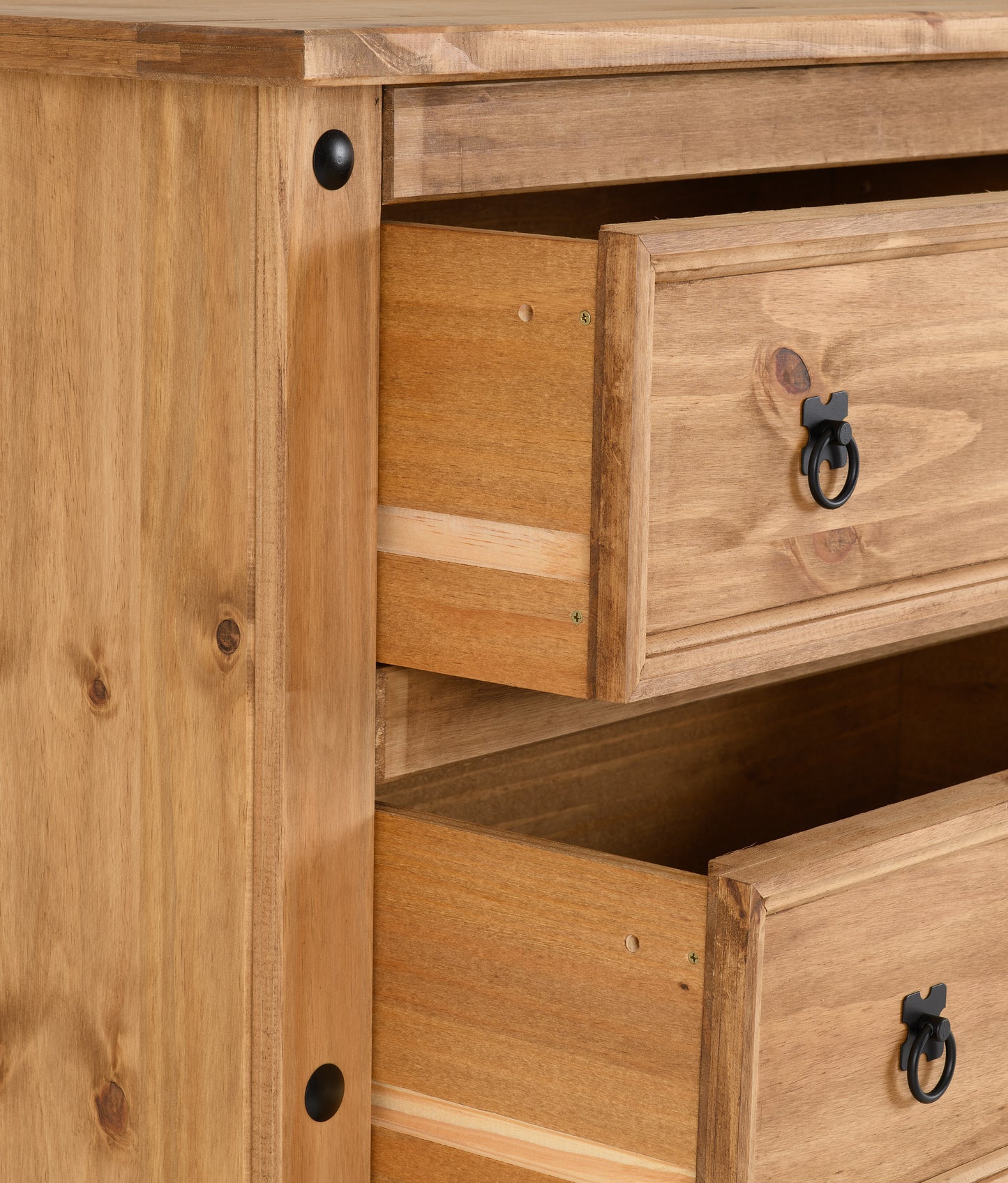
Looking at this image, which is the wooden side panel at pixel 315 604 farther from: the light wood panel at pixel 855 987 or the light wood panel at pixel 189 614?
the light wood panel at pixel 855 987

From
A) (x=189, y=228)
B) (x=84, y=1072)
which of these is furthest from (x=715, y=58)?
(x=84, y=1072)

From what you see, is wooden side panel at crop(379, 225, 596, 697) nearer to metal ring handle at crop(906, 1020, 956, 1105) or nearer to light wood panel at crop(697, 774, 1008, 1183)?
light wood panel at crop(697, 774, 1008, 1183)

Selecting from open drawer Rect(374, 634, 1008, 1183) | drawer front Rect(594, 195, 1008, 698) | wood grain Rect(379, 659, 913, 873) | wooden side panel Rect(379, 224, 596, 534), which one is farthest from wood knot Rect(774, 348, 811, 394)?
wood grain Rect(379, 659, 913, 873)

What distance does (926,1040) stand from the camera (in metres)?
0.94

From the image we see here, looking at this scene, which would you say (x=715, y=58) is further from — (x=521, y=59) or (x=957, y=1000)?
(x=957, y=1000)

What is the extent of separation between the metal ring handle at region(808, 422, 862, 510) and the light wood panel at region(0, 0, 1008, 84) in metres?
0.20

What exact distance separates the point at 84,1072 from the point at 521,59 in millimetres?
557

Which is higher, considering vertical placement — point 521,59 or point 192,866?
point 521,59

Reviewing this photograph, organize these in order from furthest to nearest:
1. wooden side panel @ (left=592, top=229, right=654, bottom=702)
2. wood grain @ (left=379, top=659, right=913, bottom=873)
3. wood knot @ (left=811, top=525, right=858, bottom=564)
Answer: wood grain @ (left=379, top=659, right=913, bottom=873)
wood knot @ (left=811, top=525, right=858, bottom=564)
wooden side panel @ (left=592, top=229, right=654, bottom=702)

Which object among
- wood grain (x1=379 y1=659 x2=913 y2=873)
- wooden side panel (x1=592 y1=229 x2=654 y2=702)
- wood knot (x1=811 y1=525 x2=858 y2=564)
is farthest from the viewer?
wood grain (x1=379 y1=659 x2=913 y2=873)

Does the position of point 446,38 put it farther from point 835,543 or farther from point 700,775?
point 700,775

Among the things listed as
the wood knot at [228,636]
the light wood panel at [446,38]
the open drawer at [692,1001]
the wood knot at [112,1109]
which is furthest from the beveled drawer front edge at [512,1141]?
the light wood panel at [446,38]

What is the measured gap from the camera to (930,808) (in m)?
0.95

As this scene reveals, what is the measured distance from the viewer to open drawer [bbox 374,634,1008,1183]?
85cm
